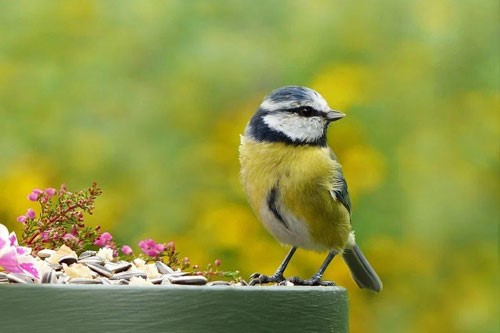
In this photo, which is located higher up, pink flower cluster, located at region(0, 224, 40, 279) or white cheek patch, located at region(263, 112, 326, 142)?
white cheek patch, located at region(263, 112, 326, 142)

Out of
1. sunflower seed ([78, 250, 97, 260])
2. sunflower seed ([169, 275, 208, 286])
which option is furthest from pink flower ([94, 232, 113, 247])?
sunflower seed ([169, 275, 208, 286])

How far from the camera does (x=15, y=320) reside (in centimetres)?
Answer: 202

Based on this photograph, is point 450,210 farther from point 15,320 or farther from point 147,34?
point 15,320

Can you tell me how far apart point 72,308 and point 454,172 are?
122 inches

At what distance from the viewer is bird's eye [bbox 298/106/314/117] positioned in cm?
365

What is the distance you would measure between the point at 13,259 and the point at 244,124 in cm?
260

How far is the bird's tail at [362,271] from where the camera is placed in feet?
14.0

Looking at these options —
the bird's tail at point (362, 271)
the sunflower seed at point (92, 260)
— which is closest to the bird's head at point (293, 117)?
the bird's tail at point (362, 271)

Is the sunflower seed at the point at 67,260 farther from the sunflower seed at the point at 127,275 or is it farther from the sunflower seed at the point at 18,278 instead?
the sunflower seed at the point at 18,278

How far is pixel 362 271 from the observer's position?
4.30m

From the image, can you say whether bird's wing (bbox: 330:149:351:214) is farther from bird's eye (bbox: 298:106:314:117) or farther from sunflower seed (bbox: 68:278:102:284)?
sunflower seed (bbox: 68:278:102:284)

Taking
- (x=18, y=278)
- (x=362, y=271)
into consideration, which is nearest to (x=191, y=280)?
(x=18, y=278)

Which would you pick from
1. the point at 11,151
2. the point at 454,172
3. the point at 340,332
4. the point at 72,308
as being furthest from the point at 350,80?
the point at 72,308

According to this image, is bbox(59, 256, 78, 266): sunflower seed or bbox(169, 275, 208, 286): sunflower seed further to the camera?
bbox(59, 256, 78, 266): sunflower seed
